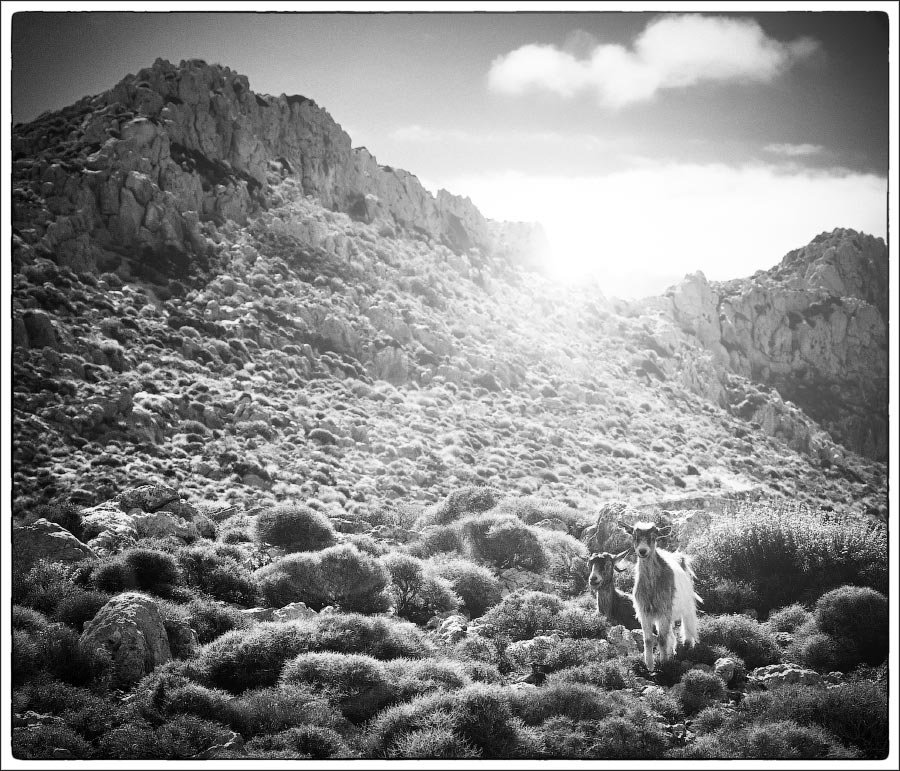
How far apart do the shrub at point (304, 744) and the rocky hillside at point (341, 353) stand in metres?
6.15

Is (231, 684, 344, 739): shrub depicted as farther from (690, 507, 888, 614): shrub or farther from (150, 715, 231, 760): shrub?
(690, 507, 888, 614): shrub

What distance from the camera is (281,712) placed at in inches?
305

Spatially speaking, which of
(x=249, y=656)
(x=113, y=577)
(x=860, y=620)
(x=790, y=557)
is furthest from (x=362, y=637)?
(x=790, y=557)

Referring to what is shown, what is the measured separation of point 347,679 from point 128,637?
308 cm

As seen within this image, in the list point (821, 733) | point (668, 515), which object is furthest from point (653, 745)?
point (668, 515)

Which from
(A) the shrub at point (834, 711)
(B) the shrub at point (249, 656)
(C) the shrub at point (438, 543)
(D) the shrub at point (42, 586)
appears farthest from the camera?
(C) the shrub at point (438, 543)

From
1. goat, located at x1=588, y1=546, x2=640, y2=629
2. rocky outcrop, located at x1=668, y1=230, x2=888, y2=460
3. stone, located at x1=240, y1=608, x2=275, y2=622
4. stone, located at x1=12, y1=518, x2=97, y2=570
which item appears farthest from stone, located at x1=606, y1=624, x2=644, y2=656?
stone, located at x1=12, y1=518, x2=97, y2=570

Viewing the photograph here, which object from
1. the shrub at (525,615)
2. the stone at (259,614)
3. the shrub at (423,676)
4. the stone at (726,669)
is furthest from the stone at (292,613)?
the stone at (726,669)

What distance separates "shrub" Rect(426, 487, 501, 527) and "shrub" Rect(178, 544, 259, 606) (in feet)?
13.6

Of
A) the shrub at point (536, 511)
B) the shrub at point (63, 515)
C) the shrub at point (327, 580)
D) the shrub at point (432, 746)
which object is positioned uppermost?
the shrub at point (63, 515)

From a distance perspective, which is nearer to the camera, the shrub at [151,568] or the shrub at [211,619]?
the shrub at [211,619]

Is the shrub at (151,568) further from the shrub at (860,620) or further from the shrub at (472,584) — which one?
the shrub at (860,620)

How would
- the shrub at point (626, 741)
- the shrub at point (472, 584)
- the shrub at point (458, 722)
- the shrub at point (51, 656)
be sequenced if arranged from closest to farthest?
the shrub at point (458, 722)
the shrub at point (626, 741)
the shrub at point (51, 656)
the shrub at point (472, 584)

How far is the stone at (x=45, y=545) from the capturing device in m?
10.6
